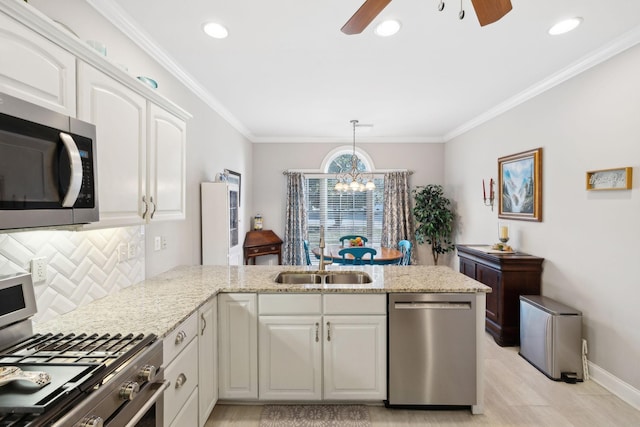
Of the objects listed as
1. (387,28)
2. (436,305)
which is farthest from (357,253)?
(387,28)

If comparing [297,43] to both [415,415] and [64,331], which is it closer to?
[64,331]

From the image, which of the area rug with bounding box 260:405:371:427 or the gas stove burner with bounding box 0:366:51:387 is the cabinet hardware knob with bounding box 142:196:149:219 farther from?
the area rug with bounding box 260:405:371:427

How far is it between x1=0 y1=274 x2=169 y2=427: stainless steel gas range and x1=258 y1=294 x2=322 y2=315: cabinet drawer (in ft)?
2.83

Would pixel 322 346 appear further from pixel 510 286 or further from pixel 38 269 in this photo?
pixel 510 286

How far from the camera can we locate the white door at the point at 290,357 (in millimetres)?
2189

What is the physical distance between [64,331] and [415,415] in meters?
2.15

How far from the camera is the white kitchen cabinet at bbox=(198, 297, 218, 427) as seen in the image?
1.92 metres

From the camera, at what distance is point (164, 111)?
79.0 inches

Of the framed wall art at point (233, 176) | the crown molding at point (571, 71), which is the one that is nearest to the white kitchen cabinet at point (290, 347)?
the framed wall art at point (233, 176)

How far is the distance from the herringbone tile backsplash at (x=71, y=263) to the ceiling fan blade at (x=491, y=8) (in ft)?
7.18

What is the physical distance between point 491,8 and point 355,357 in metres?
2.11

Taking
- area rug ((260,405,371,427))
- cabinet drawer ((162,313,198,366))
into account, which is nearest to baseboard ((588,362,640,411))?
area rug ((260,405,371,427))

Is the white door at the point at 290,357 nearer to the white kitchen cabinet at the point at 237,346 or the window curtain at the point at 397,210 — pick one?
the white kitchen cabinet at the point at 237,346

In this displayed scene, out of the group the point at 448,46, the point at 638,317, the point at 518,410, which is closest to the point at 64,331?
the point at 518,410
